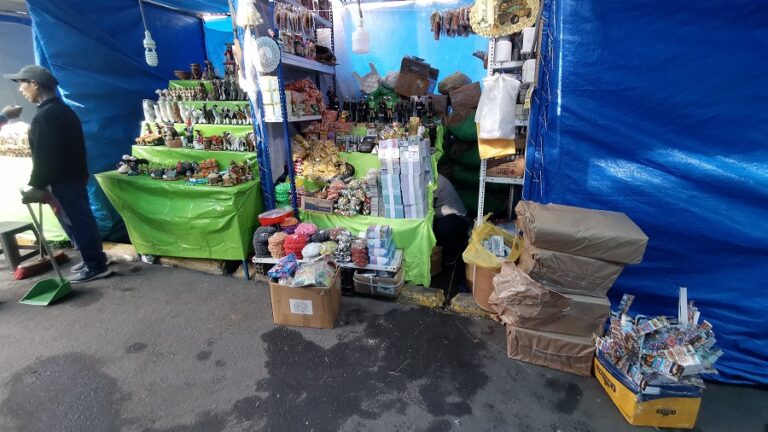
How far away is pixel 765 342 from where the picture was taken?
2.17 metres

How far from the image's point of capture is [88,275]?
11.6 feet

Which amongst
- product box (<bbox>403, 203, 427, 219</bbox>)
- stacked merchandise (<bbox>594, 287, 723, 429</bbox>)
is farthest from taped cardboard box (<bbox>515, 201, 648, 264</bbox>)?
product box (<bbox>403, 203, 427, 219</bbox>)

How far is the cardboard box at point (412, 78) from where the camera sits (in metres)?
4.26

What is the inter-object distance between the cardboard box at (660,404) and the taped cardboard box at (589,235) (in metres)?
0.66

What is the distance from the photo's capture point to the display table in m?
3.35

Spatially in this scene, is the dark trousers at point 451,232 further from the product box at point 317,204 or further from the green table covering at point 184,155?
the green table covering at point 184,155

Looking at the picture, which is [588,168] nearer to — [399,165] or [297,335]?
[399,165]

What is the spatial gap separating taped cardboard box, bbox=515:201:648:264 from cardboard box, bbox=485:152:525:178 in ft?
2.59

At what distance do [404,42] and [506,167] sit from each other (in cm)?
300

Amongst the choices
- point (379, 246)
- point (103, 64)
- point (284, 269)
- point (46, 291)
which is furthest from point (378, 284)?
point (103, 64)

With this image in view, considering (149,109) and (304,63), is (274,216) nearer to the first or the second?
(304,63)

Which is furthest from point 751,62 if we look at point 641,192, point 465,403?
point 465,403

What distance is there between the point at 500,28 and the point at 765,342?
8.55 ft

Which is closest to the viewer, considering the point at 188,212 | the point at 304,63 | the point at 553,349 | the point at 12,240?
the point at 553,349
